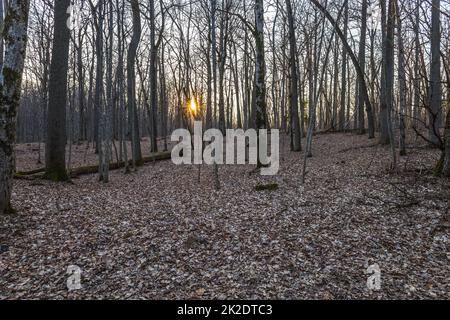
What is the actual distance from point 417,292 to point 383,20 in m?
10.3

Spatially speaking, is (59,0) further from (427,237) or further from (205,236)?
(427,237)

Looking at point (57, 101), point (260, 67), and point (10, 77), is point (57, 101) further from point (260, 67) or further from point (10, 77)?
point (260, 67)

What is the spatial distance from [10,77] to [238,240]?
17.7 ft

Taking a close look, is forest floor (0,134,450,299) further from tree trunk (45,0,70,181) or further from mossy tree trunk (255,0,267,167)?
mossy tree trunk (255,0,267,167)

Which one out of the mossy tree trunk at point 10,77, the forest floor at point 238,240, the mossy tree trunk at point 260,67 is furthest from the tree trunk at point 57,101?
the mossy tree trunk at point 260,67

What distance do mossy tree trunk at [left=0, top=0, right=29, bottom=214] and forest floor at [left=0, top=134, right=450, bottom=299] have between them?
1.19 metres

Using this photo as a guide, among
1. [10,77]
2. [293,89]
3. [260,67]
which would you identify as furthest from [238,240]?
[293,89]

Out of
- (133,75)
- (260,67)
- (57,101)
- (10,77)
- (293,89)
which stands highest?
(133,75)

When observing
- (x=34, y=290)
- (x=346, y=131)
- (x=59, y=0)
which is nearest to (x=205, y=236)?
(x=34, y=290)

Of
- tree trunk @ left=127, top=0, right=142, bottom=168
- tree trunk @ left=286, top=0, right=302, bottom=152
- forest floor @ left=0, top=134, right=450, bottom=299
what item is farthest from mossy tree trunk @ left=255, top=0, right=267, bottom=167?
tree trunk @ left=127, top=0, right=142, bottom=168

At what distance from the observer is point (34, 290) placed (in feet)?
13.0

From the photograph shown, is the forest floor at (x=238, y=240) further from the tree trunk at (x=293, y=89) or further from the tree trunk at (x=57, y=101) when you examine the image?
the tree trunk at (x=293, y=89)

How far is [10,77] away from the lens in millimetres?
5789
